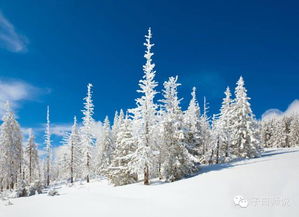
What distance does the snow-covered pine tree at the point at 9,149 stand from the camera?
4344 centimetres

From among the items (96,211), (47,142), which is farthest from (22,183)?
(47,142)

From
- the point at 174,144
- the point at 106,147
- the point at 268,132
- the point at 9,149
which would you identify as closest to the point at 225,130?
the point at 174,144

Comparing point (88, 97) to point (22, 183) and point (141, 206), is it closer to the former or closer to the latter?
point (22, 183)

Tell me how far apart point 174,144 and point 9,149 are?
32580 millimetres

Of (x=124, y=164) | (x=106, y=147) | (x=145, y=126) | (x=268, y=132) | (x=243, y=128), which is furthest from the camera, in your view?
(x=268, y=132)

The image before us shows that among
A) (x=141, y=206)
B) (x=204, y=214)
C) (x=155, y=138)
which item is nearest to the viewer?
(x=204, y=214)

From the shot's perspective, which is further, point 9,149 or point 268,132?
point 268,132

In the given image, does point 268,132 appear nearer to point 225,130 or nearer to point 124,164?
point 225,130

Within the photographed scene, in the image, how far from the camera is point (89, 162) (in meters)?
48.3

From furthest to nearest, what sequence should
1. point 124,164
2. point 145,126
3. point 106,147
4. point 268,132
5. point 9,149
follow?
point 268,132 < point 106,147 < point 9,149 < point 124,164 < point 145,126

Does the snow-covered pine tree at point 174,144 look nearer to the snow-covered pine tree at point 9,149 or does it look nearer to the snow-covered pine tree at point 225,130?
the snow-covered pine tree at point 225,130

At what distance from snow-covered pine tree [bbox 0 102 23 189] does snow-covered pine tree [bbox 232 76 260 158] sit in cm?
3970

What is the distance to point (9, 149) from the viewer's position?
43562mm

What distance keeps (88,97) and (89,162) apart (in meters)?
13.4
